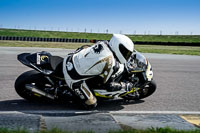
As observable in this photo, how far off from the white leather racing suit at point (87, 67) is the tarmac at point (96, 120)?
16.3 inches

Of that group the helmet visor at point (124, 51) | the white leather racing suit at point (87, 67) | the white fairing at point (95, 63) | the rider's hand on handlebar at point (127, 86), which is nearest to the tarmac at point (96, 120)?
the white leather racing suit at point (87, 67)

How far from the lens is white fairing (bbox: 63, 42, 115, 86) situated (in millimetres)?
5676

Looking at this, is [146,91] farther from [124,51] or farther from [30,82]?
[30,82]

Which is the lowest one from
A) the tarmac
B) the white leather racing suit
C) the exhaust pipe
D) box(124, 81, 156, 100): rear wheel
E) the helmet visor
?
the tarmac

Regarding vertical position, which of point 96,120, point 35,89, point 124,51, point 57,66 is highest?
point 124,51

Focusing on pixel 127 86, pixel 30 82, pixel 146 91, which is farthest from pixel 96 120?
pixel 146 91

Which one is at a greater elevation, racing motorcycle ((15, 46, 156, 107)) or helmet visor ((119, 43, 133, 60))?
helmet visor ((119, 43, 133, 60))

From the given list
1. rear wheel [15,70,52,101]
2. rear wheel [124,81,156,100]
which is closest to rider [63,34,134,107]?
rear wheel [15,70,52,101]

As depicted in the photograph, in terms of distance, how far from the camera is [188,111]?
6180 millimetres

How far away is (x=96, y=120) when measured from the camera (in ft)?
17.0

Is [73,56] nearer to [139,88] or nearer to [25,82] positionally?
[25,82]

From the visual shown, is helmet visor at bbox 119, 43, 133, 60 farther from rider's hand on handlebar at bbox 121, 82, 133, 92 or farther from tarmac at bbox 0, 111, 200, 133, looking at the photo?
tarmac at bbox 0, 111, 200, 133

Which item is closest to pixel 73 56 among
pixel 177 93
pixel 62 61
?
pixel 62 61

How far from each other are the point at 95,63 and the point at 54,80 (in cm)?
90
